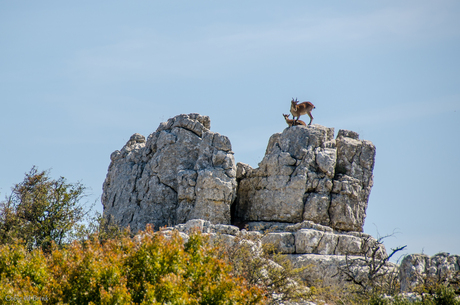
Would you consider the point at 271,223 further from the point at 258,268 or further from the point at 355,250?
the point at 258,268

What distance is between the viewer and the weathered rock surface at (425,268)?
2892cm

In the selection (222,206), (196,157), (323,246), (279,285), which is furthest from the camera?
(196,157)

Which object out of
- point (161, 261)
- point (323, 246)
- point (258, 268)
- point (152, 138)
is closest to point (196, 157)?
point (152, 138)

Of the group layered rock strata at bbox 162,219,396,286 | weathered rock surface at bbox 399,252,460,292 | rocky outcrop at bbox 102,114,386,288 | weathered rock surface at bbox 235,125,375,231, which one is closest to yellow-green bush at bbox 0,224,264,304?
layered rock strata at bbox 162,219,396,286

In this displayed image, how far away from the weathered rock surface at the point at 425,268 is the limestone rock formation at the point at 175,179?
13367 millimetres

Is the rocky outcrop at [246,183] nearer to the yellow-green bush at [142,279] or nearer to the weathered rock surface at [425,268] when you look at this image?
the weathered rock surface at [425,268]

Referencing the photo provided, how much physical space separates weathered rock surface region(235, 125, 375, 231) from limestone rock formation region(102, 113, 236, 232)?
97.4 inches

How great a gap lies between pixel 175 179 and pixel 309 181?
9.56 meters

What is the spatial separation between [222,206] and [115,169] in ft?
Answer: 34.0

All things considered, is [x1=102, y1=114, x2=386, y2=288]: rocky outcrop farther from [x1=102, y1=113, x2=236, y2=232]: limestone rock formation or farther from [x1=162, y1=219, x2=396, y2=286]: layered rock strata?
[x1=162, y1=219, x2=396, y2=286]: layered rock strata

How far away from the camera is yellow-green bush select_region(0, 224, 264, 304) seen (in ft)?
50.0

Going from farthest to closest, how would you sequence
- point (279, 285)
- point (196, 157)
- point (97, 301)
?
point (196, 157), point (279, 285), point (97, 301)

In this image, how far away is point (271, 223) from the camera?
131 ft

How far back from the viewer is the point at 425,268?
97.7 feet
